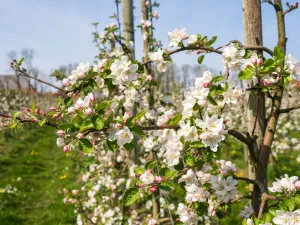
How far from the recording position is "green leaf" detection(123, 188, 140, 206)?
1.35 m

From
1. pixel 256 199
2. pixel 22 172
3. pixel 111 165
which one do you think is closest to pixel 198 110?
pixel 256 199

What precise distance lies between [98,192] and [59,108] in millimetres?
3363

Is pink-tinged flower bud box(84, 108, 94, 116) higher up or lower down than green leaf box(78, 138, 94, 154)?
higher up

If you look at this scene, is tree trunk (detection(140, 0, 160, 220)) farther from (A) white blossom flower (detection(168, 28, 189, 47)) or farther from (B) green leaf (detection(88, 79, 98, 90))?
(B) green leaf (detection(88, 79, 98, 90))

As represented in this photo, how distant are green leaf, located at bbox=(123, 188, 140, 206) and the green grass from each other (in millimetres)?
4300

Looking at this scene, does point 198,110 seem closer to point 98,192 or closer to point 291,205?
point 291,205

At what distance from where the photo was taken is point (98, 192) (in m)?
4.69

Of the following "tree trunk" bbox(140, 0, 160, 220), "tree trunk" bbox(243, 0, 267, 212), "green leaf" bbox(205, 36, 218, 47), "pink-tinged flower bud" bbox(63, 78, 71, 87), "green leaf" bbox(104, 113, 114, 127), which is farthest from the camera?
"tree trunk" bbox(140, 0, 160, 220)

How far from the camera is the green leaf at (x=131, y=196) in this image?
1346 mm

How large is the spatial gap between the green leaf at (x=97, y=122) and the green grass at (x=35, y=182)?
14.5ft

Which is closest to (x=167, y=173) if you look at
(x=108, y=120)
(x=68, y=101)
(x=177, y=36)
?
(x=108, y=120)

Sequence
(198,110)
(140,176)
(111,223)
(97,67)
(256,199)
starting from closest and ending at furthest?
(140,176) < (198,110) < (97,67) < (256,199) < (111,223)

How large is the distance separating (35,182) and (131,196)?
7.30 meters

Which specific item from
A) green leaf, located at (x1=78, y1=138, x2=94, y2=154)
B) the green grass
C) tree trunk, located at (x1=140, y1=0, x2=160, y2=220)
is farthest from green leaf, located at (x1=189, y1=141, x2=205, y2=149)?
the green grass
